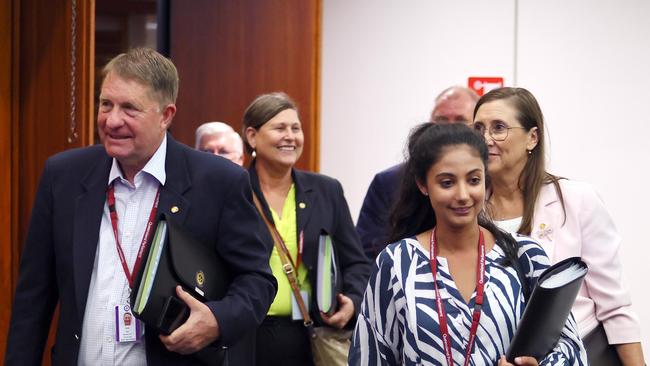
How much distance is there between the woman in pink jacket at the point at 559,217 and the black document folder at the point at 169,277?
1090 mm

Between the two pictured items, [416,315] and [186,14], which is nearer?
[416,315]

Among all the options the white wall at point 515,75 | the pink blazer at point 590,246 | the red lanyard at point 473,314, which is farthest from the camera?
the white wall at point 515,75

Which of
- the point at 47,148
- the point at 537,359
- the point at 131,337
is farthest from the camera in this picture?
the point at 47,148

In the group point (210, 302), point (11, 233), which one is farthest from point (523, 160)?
point (11, 233)

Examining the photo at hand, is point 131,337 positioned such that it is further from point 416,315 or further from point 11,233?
point 11,233

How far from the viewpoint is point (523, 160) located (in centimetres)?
366

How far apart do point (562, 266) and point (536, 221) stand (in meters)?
0.76

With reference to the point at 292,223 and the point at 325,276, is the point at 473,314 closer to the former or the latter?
the point at 325,276

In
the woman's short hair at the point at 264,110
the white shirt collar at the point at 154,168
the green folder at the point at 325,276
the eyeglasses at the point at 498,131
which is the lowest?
the green folder at the point at 325,276

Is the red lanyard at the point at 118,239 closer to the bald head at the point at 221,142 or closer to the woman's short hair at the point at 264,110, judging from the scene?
the woman's short hair at the point at 264,110

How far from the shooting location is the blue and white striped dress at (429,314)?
280cm

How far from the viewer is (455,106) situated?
4.90 metres

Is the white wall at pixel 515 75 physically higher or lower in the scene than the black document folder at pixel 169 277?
higher

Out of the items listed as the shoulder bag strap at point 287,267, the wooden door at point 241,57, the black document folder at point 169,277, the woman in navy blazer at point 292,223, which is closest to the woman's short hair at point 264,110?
the woman in navy blazer at point 292,223
